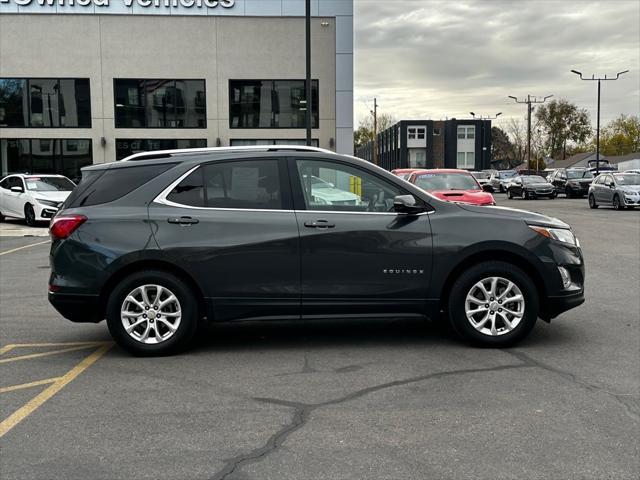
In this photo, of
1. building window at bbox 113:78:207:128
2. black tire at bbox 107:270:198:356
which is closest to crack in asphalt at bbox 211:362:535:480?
black tire at bbox 107:270:198:356

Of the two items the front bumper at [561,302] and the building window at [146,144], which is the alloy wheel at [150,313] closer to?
the front bumper at [561,302]

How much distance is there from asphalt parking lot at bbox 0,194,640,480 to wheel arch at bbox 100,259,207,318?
1.67ft

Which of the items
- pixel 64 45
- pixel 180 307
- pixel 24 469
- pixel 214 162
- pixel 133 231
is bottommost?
pixel 24 469

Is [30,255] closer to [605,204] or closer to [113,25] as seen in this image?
[113,25]

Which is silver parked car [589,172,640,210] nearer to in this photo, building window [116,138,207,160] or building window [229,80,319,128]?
building window [229,80,319,128]

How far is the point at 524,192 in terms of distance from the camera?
41.0 meters

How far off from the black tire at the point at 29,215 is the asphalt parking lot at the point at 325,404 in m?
14.5

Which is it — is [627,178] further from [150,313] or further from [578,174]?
[150,313]

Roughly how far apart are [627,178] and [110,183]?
26.4 meters

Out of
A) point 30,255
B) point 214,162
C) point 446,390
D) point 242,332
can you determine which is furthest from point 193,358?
point 30,255

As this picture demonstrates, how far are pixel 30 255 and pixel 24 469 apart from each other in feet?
36.5

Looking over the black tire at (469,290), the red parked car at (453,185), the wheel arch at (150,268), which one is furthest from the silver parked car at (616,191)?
the wheel arch at (150,268)

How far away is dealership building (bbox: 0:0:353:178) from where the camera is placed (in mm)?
29969

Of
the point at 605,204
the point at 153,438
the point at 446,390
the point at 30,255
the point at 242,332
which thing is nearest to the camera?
the point at 153,438
